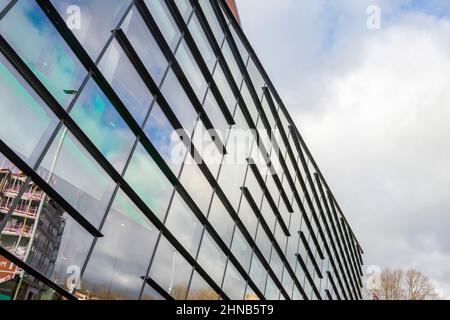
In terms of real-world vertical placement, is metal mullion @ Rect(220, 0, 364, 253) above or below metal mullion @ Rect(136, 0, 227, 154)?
above

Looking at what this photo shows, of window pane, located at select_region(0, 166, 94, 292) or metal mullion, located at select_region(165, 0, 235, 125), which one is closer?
window pane, located at select_region(0, 166, 94, 292)

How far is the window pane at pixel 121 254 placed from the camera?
10250 mm

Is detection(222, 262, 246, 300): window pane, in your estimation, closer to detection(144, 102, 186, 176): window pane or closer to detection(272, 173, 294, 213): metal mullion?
detection(144, 102, 186, 176): window pane

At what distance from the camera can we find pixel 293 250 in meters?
26.4

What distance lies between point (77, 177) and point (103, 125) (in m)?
1.69

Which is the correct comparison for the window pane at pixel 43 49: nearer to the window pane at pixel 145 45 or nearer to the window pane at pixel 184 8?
the window pane at pixel 145 45

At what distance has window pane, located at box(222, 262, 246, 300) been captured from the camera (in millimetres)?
17547

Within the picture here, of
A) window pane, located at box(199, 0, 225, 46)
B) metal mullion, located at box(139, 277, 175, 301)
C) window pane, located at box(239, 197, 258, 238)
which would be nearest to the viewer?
metal mullion, located at box(139, 277, 175, 301)

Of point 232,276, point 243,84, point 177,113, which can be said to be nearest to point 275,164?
point 243,84

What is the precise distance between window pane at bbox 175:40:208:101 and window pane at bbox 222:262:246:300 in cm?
718

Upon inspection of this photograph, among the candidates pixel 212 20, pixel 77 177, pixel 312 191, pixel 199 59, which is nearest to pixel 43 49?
pixel 77 177

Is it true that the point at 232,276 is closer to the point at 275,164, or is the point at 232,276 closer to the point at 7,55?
the point at 275,164

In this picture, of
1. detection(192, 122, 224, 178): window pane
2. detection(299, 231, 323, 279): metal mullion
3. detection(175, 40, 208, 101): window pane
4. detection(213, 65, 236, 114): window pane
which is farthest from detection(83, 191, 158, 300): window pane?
detection(299, 231, 323, 279): metal mullion

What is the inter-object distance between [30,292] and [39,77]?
4174mm
